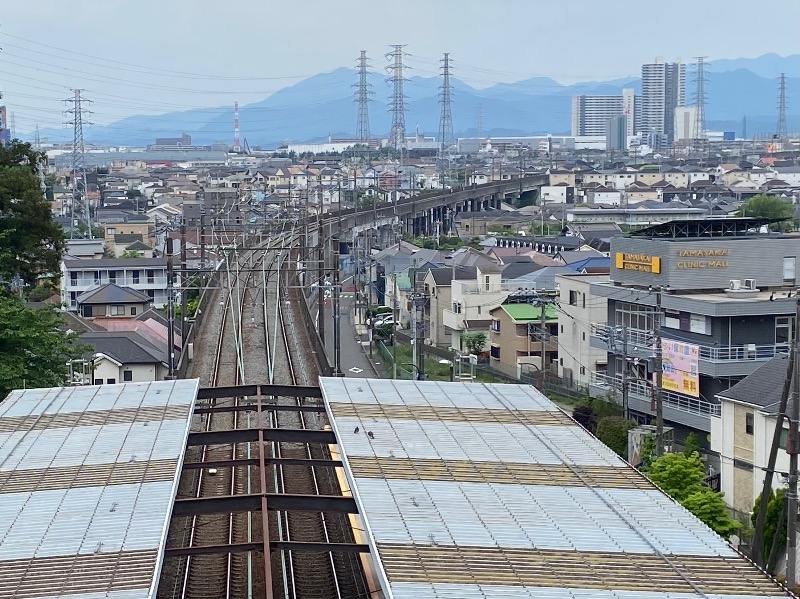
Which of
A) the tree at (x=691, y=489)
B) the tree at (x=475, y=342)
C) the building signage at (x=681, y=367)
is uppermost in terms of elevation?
the building signage at (x=681, y=367)

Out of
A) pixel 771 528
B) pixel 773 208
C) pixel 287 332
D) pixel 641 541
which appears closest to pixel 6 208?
pixel 287 332

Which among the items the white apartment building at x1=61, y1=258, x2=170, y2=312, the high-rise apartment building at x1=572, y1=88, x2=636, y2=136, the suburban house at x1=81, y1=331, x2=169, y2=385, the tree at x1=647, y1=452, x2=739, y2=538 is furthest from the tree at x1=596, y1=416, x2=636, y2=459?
the high-rise apartment building at x1=572, y1=88, x2=636, y2=136

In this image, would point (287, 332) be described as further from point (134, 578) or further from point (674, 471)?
point (134, 578)

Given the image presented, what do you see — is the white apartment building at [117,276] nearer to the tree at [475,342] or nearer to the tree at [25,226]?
the tree at [475,342]

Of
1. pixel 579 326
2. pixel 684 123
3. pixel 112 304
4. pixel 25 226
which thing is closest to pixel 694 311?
pixel 579 326

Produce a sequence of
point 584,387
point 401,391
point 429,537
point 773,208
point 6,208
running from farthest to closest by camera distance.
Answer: point 773,208 → point 584,387 → point 6,208 → point 401,391 → point 429,537

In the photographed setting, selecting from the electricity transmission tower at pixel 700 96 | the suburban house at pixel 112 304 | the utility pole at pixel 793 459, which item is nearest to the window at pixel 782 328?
the utility pole at pixel 793 459
